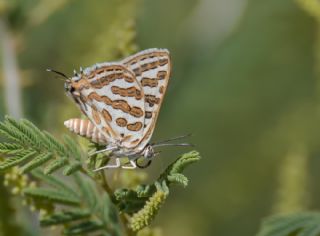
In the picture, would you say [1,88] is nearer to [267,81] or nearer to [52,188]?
[52,188]

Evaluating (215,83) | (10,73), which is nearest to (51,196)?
(10,73)

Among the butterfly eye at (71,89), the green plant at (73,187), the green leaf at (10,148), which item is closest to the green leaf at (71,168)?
the green plant at (73,187)

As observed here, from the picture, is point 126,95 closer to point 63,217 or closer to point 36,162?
point 63,217

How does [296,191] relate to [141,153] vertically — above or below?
below

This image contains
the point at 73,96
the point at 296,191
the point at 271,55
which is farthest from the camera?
the point at 271,55

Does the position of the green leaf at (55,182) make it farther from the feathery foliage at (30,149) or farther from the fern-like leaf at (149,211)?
the fern-like leaf at (149,211)

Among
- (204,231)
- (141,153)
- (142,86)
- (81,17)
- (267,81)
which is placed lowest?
(204,231)

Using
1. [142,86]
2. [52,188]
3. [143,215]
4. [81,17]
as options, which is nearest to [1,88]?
[81,17]

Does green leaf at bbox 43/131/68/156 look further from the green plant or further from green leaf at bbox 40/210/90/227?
green leaf at bbox 40/210/90/227
